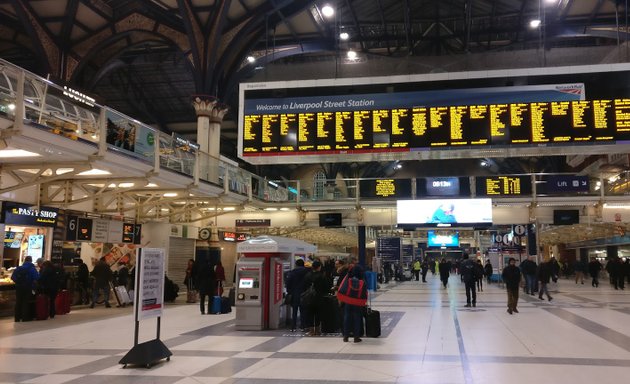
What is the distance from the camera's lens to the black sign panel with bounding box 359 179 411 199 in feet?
71.4

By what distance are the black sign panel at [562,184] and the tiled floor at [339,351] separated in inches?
288

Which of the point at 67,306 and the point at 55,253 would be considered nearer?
the point at 67,306

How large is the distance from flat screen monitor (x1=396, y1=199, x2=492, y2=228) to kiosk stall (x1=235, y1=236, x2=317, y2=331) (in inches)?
390

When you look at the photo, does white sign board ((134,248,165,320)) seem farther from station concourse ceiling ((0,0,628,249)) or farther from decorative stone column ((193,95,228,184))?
station concourse ceiling ((0,0,628,249))

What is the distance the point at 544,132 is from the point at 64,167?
40.2ft

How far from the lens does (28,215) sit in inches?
583

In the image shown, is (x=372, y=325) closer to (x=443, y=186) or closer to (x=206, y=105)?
(x=443, y=186)

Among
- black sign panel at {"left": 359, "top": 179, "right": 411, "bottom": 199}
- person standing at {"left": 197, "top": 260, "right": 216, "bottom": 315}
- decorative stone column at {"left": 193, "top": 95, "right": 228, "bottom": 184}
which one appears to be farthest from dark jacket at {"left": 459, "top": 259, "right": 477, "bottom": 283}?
decorative stone column at {"left": 193, "top": 95, "right": 228, "bottom": 184}

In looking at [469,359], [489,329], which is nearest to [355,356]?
[469,359]

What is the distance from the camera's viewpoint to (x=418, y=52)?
29391 millimetres

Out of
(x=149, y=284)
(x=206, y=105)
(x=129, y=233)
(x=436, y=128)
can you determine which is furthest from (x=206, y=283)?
(x=206, y=105)

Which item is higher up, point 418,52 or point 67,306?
point 418,52

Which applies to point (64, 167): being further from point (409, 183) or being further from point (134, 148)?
point (409, 183)

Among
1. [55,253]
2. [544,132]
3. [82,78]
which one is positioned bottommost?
[55,253]
